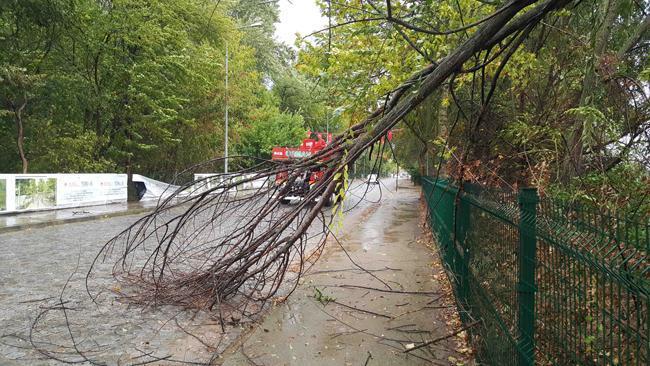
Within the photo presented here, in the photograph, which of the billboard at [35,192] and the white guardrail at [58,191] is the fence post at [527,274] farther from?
the billboard at [35,192]

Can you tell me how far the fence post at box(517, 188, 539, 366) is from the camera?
8.36ft

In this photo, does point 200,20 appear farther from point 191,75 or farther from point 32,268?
point 32,268

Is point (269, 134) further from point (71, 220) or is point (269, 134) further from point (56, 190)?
point (71, 220)

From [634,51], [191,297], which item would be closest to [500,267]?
[191,297]

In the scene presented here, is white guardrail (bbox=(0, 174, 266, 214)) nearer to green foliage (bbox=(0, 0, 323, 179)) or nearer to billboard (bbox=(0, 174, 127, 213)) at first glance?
billboard (bbox=(0, 174, 127, 213))

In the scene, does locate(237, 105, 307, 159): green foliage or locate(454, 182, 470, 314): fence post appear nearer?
locate(454, 182, 470, 314): fence post

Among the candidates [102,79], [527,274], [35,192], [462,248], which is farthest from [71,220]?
[527,274]

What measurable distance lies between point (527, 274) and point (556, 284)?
27 centimetres

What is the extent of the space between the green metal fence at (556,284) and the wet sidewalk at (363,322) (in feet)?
1.96

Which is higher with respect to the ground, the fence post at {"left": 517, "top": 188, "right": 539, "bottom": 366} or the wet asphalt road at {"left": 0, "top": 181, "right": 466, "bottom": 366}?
the fence post at {"left": 517, "top": 188, "right": 539, "bottom": 366}

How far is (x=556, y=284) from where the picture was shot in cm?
235

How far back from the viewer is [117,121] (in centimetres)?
2503

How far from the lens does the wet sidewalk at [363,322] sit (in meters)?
4.10

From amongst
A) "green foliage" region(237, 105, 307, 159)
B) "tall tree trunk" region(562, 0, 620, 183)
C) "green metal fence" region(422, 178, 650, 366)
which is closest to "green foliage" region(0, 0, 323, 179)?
"green foliage" region(237, 105, 307, 159)
